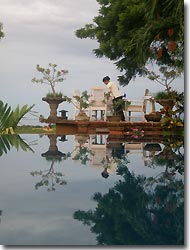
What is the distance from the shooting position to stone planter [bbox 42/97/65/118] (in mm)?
3231

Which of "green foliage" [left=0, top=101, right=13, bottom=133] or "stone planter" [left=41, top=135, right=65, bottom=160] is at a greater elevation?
"green foliage" [left=0, top=101, right=13, bottom=133]

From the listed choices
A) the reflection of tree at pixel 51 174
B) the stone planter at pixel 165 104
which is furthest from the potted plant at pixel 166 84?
the reflection of tree at pixel 51 174

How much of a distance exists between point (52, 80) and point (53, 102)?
0.19 m

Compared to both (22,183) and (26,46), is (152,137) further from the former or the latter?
(22,183)

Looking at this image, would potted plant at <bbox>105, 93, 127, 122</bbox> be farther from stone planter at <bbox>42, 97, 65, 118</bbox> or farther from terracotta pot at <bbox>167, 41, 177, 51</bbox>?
terracotta pot at <bbox>167, 41, 177, 51</bbox>

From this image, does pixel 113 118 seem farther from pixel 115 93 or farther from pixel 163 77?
pixel 163 77

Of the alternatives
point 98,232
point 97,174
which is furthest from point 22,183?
point 98,232

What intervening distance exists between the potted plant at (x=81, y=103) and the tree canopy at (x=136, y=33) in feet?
1.52

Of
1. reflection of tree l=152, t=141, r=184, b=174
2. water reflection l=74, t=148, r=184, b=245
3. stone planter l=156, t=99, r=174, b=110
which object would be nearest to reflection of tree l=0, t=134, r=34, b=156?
reflection of tree l=152, t=141, r=184, b=174

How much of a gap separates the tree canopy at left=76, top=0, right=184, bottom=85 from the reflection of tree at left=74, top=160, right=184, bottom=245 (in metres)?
1.14

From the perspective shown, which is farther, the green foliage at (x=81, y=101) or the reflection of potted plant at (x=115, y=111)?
the reflection of potted plant at (x=115, y=111)

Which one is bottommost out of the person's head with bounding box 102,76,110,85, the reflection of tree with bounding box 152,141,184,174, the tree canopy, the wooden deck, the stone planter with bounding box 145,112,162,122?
the reflection of tree with bounding box 152,141,184,174

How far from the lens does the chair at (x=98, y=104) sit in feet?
12.7

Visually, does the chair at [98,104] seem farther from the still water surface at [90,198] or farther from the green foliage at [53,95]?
the still water surface at [90,198]
